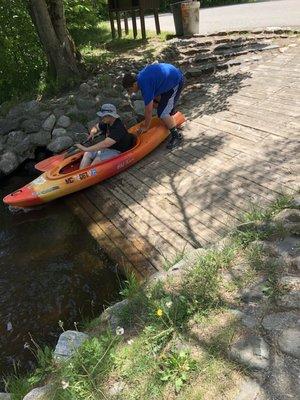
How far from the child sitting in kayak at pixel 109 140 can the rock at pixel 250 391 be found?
17.0ft

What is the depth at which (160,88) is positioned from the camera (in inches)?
287

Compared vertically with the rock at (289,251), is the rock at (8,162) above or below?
below

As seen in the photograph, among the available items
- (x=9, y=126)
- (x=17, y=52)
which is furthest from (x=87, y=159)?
(x=17, y=52)

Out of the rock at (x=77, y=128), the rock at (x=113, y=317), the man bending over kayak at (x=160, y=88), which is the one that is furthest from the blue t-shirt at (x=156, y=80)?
the rock at (x=113, y=317)

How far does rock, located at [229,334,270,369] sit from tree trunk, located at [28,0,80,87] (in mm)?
9034

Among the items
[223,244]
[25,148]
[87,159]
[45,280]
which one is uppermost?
[223,244]

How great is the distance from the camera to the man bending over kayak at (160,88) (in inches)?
271

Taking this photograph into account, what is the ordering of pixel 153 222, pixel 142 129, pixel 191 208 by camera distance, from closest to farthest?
1. pixel 191 208
2. pixel 153 222
3. pixel 142 129

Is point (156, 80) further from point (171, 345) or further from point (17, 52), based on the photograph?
point (17, 52)

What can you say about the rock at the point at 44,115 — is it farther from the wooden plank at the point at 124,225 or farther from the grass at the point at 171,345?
the grass at the point at 171,345

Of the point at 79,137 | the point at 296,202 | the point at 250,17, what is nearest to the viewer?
the point at 296,202

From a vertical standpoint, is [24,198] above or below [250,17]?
below

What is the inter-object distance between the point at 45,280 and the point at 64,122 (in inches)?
174

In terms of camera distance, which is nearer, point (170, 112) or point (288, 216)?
point (288, 216)
